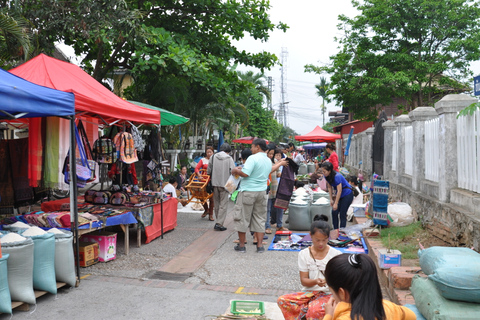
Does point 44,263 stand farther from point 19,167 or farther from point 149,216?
point 19,167

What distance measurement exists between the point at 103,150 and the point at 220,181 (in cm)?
265

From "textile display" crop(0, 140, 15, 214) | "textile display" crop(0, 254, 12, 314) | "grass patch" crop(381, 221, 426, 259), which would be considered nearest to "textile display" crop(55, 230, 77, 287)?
"textile display" crop(0, 254, 12, 314)

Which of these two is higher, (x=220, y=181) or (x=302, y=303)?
(x=220, y=181)

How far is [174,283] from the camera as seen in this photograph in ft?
18.3

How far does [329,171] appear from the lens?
25.3 feet

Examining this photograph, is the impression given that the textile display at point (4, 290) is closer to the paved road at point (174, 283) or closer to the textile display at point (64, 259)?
the paved road at point (174, 283)

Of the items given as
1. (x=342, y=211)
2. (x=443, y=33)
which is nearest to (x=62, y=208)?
(x=342, y=211)

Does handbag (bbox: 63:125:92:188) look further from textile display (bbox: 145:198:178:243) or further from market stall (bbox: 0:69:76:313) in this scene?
textile display (bbox: 145:198:178:243)

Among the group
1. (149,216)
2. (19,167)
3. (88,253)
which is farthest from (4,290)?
(19,167)

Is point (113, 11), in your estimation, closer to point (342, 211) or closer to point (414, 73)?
point (342, 211)

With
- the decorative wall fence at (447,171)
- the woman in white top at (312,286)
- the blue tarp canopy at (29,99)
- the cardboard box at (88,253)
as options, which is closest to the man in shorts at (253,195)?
the cardboard box at (88,253)

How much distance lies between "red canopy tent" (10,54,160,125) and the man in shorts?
2.18m

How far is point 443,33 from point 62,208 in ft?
68.2

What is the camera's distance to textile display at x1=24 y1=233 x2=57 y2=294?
15.4 ft
